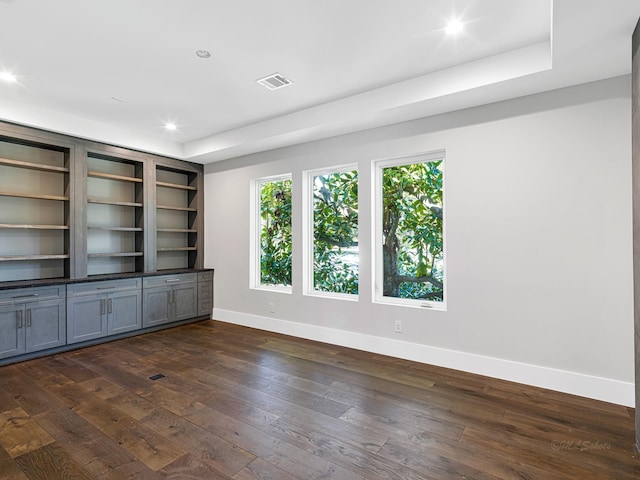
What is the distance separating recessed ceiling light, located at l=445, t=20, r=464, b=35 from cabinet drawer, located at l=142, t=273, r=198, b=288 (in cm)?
443

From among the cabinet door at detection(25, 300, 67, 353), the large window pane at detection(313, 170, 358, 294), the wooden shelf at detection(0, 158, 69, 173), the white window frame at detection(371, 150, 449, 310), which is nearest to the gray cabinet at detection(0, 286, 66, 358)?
the cabinet door at detection(25, 300, 67, 353)

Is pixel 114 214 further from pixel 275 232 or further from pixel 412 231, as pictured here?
pixel 412 231

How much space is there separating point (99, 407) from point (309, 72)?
126 inches

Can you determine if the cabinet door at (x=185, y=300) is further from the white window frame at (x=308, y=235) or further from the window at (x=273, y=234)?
the white window frame at (x=308, y=235)

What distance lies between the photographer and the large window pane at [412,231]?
12.0 ft

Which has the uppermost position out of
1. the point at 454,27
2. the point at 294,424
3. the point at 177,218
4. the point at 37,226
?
the point at 454,27

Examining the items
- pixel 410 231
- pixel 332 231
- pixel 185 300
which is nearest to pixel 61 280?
pixel 185 300

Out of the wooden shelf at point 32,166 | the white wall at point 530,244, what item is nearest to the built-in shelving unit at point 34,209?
the wooden shelf at point 32,166

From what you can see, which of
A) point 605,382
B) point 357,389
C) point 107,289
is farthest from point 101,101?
point 605,382

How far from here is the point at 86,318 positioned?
407 cm

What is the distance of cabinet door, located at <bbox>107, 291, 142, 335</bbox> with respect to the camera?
14.1ft

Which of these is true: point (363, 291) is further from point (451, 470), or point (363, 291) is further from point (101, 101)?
point (101, 101)

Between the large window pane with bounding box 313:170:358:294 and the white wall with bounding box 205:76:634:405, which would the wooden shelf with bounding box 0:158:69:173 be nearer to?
the large window pane with bounding box 313:170:358:294

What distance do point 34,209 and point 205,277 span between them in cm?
229
